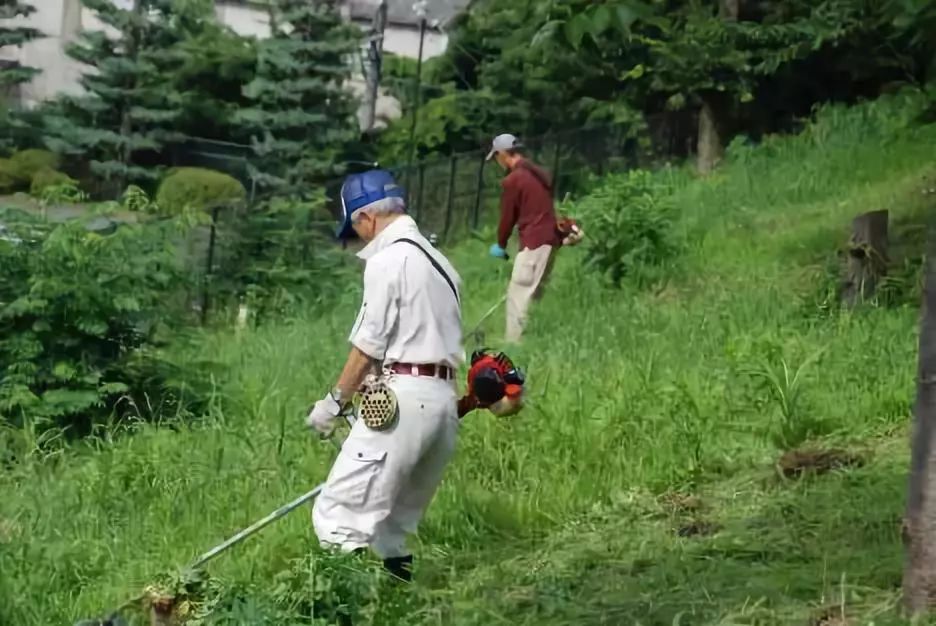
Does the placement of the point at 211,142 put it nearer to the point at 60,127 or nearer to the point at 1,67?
the point at 60,127

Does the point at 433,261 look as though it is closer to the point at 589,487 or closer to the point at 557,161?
the point at 589,487

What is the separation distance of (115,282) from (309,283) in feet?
23.5

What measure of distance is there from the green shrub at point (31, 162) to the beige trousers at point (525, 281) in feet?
70.8

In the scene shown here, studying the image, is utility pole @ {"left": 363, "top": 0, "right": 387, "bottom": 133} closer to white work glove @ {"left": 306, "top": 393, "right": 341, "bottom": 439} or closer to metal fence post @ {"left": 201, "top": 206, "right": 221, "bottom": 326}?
metal fence post @ {"left": 201, "top": 206, "right": 221, "bottom": 326}

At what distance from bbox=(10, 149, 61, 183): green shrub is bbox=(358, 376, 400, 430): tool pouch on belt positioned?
2697 cm

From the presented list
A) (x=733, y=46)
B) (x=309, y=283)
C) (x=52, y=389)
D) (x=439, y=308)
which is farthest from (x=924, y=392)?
(x=733, y=46)

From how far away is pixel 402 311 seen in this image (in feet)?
15.6

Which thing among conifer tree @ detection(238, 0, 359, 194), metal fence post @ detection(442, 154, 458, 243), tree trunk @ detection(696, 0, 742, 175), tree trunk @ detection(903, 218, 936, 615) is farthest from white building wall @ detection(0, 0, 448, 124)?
tree trunk @ detection(903, 218, 936, 615)

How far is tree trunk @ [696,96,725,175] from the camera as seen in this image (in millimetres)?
21641

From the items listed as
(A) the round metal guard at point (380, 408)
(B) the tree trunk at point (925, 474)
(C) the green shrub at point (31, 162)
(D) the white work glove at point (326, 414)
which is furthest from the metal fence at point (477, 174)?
(B) the tree trunk at point (925, 474)

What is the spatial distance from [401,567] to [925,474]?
195 centimetres

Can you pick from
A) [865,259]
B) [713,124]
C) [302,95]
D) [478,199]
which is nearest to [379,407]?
[865,259]

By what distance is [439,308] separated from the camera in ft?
15.8

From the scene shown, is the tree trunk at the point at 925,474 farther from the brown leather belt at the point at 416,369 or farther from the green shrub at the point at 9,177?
the green shrub at the point at 9,177
